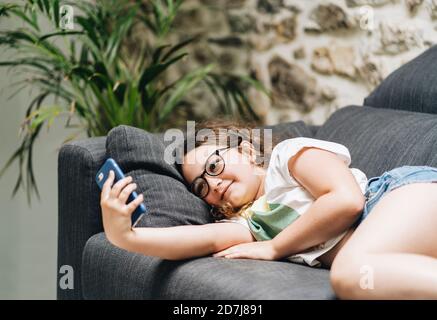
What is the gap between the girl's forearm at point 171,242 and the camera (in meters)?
1.29

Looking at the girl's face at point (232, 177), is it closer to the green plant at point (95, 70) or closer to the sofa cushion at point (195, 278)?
the sofa cushion at point (195, 278)

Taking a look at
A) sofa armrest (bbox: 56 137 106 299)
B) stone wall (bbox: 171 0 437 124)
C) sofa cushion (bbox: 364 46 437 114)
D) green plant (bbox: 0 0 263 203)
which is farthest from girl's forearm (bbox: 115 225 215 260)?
stone wall (bbox: 171 0 437 124)

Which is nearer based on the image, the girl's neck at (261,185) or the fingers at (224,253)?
the fingers at (224,253)

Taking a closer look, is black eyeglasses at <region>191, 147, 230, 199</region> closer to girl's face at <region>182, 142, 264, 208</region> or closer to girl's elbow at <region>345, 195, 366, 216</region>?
girl's face at <region>182, 142, 264, 208</region>

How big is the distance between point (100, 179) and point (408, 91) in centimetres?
98

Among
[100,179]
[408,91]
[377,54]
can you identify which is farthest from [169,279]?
[377,54]

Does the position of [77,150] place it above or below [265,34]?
below

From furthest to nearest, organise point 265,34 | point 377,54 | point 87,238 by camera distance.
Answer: point 265,34
point 377,54
point 87,238

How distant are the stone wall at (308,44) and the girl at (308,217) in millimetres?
869

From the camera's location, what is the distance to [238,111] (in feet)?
9.30

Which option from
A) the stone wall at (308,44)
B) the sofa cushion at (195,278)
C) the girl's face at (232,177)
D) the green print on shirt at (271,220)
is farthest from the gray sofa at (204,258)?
the stone wall at (308,44)

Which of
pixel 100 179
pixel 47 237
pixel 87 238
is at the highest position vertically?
pixel 100 179
